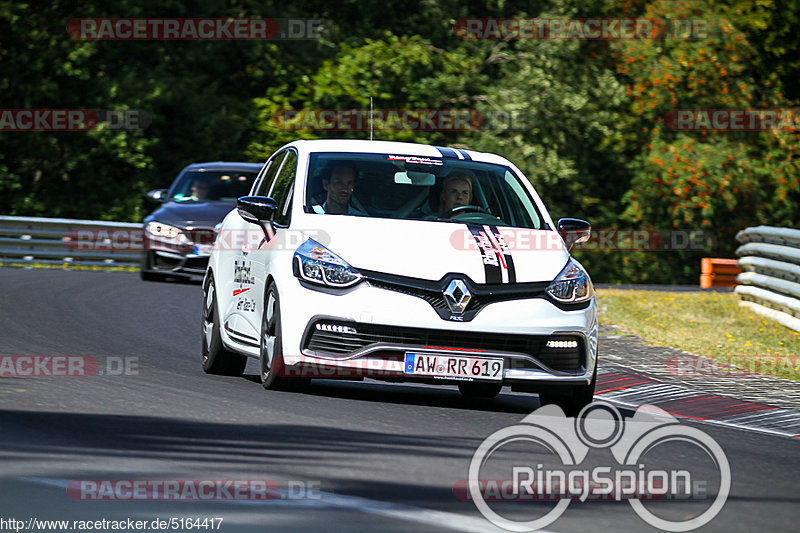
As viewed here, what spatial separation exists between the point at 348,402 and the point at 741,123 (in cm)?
3429

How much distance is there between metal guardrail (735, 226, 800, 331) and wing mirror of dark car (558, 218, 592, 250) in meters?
7.21

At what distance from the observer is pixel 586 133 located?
38.2 meters

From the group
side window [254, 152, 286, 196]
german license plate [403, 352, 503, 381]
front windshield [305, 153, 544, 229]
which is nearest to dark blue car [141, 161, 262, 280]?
side window [254, 152, 286, 196]

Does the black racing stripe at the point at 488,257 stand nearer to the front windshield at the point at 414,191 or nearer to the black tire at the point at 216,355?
the front windshield at the point at 414,191

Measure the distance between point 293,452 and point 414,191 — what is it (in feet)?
10.4

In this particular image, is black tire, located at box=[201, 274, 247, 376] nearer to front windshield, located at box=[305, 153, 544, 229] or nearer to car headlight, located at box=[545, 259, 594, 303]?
front windshield, located at box=[305, 153, 544, 229]

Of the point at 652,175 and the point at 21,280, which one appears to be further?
the point at 652,175

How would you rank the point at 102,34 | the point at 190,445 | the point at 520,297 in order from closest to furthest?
the point at 190,445 < the point at 520,297 < the point at 102,34

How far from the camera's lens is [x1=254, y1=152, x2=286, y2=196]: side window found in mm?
11023

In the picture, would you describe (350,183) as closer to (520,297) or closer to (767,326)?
(520,297)

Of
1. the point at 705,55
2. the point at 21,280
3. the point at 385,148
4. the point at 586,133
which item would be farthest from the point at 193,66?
the point at 385,148

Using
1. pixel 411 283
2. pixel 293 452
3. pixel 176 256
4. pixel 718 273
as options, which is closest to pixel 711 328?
pixel 176 256

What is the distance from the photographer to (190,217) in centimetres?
2058

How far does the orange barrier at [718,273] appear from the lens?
31109 mm
